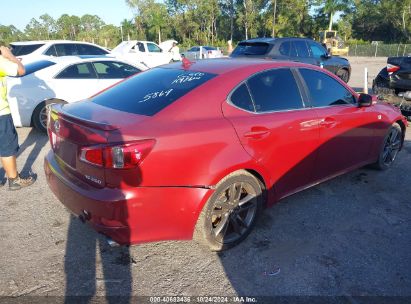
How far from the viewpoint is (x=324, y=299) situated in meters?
2.58

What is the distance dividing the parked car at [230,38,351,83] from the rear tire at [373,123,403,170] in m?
4.89

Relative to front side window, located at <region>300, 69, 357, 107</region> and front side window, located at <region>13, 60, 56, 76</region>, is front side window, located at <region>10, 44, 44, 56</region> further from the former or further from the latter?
front side window, located at <region>300, 69, 357, 107</region>

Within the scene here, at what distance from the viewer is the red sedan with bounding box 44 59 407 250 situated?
8.47 feet

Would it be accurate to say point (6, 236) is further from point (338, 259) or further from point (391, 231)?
point (391, 231)

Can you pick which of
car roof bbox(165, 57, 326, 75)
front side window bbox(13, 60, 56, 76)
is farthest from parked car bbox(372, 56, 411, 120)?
front side window bbox(13, 60, 56, 76)

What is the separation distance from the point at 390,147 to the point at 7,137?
5023mm

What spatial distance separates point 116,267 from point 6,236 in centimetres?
123

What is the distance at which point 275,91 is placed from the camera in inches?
137

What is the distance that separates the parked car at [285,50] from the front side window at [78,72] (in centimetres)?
431

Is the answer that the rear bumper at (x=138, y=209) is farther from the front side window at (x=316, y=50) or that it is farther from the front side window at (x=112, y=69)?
the front side window at (x=316, y=50)

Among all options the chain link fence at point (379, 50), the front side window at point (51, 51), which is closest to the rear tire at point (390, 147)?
the front side window at point (51, 51)

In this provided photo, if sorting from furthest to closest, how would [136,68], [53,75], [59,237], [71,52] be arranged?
[71,52]
[136,68]
[53,75]
[59,237]

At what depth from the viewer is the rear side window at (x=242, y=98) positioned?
3127 mm

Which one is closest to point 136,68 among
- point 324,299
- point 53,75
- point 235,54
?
point 53,75
